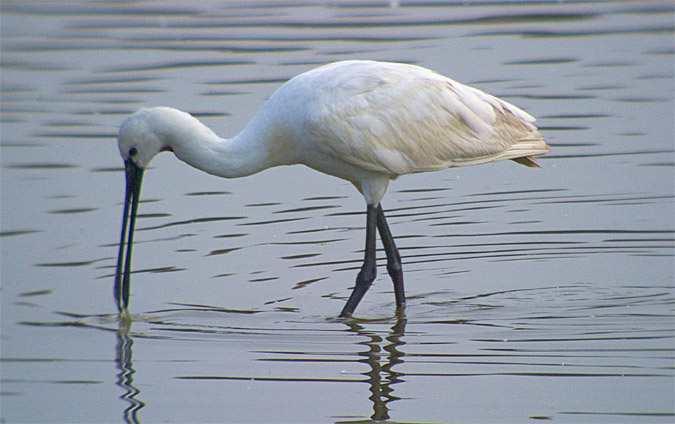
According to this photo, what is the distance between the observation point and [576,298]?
308 inches

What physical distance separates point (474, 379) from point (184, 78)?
9774 millimetres

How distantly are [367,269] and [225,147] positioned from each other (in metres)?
1.27

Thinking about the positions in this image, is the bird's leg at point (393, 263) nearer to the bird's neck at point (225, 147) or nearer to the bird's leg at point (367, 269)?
the bird's leg at point (367, 269)

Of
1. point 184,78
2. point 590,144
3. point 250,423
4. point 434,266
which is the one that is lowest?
point 250,423

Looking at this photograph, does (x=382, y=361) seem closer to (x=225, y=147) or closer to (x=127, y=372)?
(x=127, y=372)

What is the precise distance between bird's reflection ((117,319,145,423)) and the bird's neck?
112 cm

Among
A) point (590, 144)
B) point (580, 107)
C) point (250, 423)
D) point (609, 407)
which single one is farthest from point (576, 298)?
point (580, 107)

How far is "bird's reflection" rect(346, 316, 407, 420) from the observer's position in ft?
20.3

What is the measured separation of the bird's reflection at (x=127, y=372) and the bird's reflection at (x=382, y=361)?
4.01 ft

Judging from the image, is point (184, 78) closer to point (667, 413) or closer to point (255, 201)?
point (255, 201)

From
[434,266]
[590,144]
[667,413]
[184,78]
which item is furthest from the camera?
[184,78]

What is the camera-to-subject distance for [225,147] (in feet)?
25.0

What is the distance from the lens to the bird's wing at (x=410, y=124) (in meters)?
7.53

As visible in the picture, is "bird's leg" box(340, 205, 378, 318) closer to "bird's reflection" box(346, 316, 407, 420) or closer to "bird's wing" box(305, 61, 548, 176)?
"bird's reflection" box(346, 316, 407, 420)
